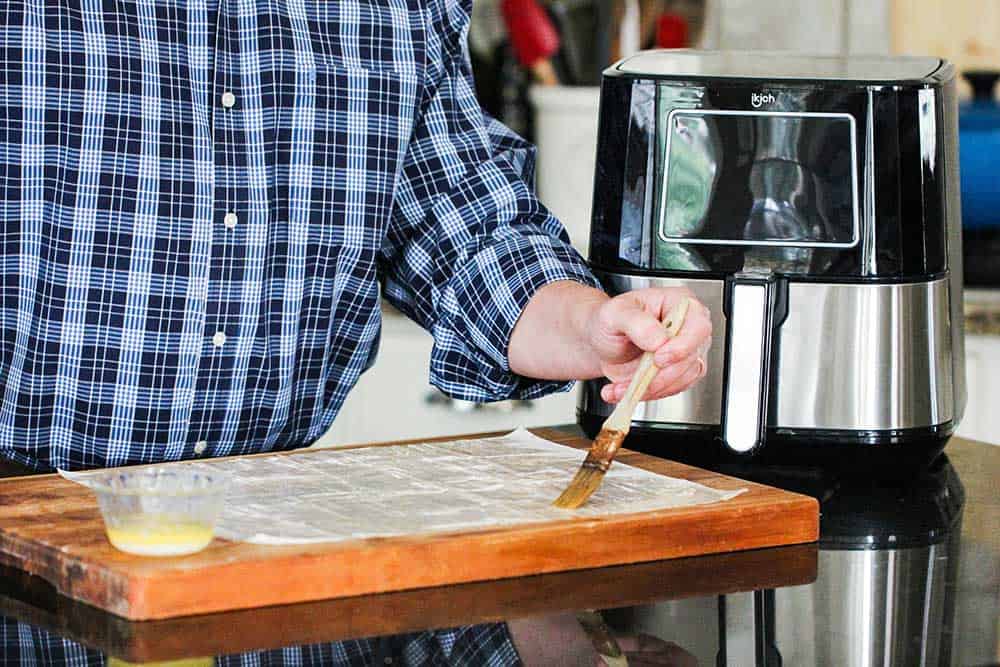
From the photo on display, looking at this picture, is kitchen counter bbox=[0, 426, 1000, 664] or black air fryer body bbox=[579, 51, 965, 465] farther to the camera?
black air fryer body bbox=[579, 51, 965, 465]

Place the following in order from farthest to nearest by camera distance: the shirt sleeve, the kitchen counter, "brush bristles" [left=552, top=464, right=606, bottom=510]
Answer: the shirt sleeve < "brush bristles" [left=552, top=464, right=606, bottom=510] < the kitchen counter

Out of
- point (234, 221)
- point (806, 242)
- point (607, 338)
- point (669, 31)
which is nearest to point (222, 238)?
point (234, 221)

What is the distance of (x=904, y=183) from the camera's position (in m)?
1.26

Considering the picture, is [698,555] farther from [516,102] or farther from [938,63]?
[516,102]

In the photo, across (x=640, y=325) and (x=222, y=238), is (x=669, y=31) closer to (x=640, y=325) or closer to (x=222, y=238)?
(x=222, y=238)

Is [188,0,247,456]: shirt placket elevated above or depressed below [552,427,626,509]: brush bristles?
above

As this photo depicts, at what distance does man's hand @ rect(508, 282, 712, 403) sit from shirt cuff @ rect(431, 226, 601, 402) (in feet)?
0.05

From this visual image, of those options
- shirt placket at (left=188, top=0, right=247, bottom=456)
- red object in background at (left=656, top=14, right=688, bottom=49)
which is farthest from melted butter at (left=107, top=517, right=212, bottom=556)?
red object in background at (left=656, top=14, right=688, bottom=49)

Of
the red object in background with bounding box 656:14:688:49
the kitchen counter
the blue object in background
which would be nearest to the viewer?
the kitchen counter

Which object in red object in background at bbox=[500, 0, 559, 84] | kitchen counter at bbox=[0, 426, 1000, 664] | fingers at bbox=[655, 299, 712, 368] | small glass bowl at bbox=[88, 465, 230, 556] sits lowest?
kitchen counter at bbox=[0, 426, 1000, 664]

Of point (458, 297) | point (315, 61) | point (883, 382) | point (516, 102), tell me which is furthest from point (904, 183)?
point (516, 102)

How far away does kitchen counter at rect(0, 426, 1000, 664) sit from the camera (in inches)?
33.3

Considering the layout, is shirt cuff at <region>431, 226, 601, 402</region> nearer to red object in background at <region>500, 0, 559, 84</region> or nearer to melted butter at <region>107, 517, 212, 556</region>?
melted butter at <region>107, 517, 212, 556</region>

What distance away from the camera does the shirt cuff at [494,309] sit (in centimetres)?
134
